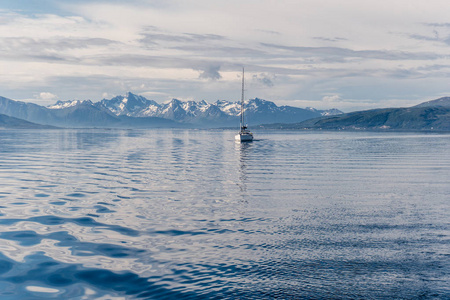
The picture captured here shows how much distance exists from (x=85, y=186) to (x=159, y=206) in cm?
1157

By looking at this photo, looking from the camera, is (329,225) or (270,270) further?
(329,225)

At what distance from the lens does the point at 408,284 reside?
571 inches

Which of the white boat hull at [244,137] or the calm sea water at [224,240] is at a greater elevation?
the white boat hull at [244,137]

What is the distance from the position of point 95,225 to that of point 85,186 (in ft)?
49.1

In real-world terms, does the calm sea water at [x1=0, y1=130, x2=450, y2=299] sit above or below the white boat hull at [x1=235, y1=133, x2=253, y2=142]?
below

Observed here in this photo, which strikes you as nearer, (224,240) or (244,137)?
(224,240)

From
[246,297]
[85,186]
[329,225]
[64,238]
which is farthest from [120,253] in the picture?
[85,186]

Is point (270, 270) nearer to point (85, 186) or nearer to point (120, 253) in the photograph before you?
point (120, 253)

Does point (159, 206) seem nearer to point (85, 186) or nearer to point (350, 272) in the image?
point (85, 186)

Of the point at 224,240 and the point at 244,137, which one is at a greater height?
the point at 244,137

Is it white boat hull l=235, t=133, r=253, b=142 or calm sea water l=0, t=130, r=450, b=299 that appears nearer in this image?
calm sea water l=0, t=130, r=450, b=299

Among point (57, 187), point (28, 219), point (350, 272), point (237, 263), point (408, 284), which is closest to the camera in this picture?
point (408, 284)

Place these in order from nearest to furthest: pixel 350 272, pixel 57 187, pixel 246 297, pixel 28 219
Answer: pixel 246 297 → pixel 350 272 → pixel 28 219 → pixel 57 187

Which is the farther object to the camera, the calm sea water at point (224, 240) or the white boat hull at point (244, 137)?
the white boat hull at point (244, 137)
